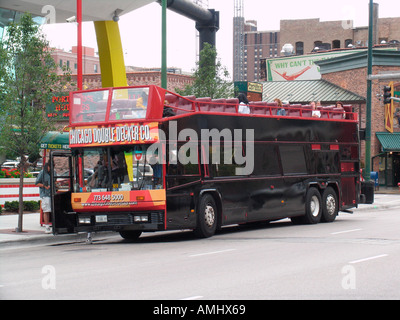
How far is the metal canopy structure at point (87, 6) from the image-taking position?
22828mm

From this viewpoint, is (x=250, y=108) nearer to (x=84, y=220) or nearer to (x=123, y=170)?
(x=123, y=170)

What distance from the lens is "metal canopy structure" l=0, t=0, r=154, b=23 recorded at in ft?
74.9

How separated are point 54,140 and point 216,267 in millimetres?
10285

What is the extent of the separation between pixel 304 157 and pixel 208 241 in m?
5.85

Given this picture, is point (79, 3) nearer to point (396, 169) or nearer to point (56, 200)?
point (56, 200)

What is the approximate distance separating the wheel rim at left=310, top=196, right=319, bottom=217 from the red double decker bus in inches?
45.8

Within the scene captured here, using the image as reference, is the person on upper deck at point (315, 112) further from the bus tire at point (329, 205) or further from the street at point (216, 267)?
the street at point (216, 267)

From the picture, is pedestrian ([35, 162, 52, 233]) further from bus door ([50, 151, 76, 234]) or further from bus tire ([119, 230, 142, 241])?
bus tire ([119, 230, 142, 241])

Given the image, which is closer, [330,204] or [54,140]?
[54,140]

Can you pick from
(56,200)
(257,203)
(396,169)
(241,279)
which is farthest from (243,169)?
(396,169)

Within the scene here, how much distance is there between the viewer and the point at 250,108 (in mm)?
18562

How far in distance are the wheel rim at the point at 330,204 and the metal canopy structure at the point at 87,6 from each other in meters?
9.58

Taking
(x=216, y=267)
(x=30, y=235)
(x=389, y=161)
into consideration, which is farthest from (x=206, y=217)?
(x=389, y=161)

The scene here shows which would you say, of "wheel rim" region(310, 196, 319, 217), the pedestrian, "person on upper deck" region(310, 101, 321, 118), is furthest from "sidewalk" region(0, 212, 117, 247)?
"person on upper deck" region(310, 101, 321, 118)
